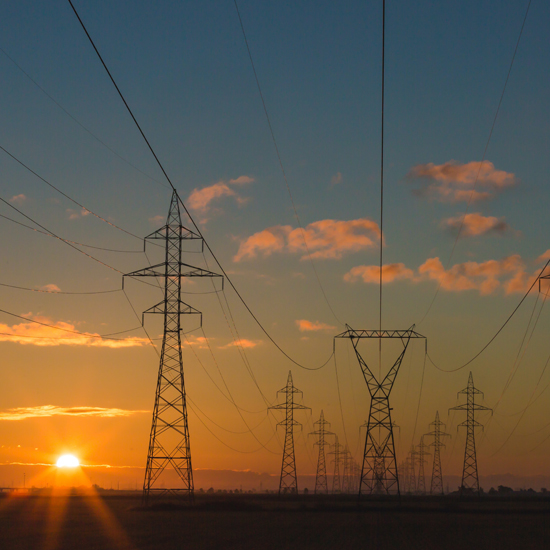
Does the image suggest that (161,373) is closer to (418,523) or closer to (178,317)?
(178,317)

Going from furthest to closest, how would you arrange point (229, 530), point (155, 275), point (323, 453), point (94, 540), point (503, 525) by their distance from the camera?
point (323, 453) → point (503, 525) → point (155, 275) → point (229, 530) → point (94, 540)

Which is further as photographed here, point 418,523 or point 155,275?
point 418,523

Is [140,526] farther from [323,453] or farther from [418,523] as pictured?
[323,453]

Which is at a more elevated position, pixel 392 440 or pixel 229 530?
pixel 392 440

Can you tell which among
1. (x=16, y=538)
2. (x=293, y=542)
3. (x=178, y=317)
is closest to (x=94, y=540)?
(x=16, y=538)

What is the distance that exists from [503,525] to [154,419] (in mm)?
27032

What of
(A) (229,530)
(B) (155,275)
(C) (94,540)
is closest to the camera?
(C) (94,540)

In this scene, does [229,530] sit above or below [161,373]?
below

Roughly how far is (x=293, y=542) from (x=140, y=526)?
12502 mm

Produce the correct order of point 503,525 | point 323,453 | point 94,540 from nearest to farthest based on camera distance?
point 94,540 < point 503,525 < point 323,453

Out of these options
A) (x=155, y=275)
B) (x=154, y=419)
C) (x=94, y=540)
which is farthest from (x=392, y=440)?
(x=94, y=540)

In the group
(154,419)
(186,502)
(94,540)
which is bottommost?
(94,540)

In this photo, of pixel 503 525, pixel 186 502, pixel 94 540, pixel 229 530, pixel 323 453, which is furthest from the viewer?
pixel 323 453

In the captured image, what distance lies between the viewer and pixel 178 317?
55406mm
